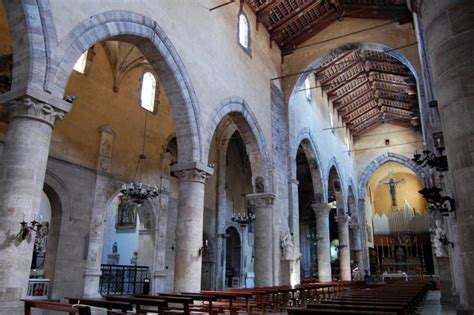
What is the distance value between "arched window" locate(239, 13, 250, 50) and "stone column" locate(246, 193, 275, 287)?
221 inches

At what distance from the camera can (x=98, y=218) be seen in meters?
12.9

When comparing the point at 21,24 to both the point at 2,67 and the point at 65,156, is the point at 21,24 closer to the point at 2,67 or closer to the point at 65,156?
the point at 2,67

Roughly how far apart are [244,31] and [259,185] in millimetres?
5801

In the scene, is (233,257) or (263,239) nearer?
(263,239)

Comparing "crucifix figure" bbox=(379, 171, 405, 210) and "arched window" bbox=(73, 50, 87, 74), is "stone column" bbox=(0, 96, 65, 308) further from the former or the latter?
"crucifix figure" bbox=(379, 171, 405, 210)

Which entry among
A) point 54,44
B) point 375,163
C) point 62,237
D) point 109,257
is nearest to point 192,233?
point 62,237

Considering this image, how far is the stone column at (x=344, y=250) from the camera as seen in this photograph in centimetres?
2361

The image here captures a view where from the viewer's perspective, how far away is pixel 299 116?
19141 millimetres

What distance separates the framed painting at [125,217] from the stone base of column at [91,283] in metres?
6.36

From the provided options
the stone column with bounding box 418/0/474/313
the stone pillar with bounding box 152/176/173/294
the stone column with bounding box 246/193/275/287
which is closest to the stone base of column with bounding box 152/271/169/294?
the stone pillar with bounding box 152/176/173/294

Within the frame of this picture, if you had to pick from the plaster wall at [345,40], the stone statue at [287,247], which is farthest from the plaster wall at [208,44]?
the stone statue at [287,247]

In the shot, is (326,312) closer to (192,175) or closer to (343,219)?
(192,175)

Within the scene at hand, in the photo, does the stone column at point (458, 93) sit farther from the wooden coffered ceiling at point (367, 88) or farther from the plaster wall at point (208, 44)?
the wooden coffered ceiling at point (367, 88)

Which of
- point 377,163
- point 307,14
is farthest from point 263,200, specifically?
point 377,163
